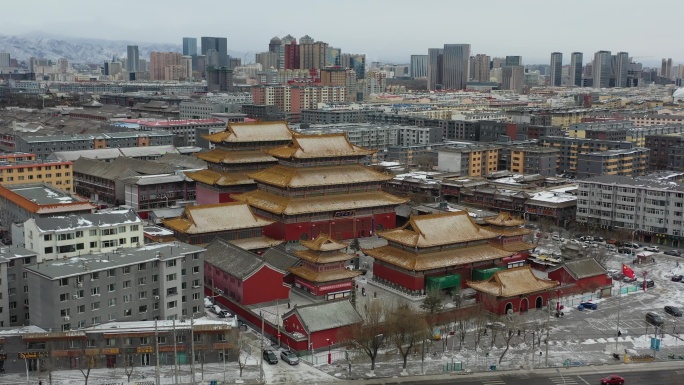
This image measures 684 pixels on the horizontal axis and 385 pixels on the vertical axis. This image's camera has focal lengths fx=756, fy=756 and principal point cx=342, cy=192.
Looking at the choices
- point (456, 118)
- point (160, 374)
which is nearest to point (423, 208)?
point (160, 374)

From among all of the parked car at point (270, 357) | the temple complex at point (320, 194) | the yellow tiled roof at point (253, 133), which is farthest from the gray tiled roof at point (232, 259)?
the yellow tiled roof at point (253, 133)

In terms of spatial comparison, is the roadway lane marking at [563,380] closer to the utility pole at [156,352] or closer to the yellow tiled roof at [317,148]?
the utility pole at [156,352]

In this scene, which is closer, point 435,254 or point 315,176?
point 435,254

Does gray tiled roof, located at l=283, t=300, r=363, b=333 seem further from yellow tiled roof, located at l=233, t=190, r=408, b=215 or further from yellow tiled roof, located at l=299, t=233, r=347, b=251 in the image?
yellow tiled roof, located at l=233, t=190, r=408, b=215

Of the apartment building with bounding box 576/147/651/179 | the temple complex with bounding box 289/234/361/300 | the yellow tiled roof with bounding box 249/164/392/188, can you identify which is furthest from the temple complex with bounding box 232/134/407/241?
the apartment building with bounding box 576/147/651/179

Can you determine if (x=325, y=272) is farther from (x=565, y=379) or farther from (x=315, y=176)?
(x=565, y=379)

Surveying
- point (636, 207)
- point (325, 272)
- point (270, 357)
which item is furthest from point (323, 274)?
point (636, 207)
